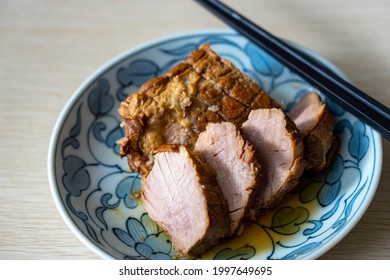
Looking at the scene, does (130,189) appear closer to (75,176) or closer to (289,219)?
(75,176)

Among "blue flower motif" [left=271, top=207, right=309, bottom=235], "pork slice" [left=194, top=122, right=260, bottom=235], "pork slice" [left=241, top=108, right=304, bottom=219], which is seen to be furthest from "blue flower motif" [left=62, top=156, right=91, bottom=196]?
"blue flower motif" [left=271, top=207, right=309, bottom=235]

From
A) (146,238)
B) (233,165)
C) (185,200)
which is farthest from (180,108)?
(146,238)

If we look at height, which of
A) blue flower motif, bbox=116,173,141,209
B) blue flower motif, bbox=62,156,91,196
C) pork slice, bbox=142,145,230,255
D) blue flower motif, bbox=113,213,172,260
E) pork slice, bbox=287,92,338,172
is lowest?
blue flower motif, bbox=113,213,172,260

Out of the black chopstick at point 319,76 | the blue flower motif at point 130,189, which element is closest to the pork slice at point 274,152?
the black chopstick at point 319,76

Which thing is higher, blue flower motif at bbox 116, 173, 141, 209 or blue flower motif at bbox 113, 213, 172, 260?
blue flower motif at bbox 116, 173, 141, 209

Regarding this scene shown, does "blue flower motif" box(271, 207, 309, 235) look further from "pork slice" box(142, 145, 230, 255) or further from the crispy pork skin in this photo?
the crispy pork skin

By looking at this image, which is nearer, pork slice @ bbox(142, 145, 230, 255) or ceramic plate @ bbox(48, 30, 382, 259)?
pork slice @ bbox(142, 145, 230, 255)

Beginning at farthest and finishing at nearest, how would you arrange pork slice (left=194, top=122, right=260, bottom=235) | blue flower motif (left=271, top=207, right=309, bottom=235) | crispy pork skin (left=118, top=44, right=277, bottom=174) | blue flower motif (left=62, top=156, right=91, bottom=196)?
blue flower motif (left=62, top=156, right=91, bottom=196)
crispy pork skin (left=118, top=44, right=277, bottom=174)
blue flower motif (left=271, top=207, right=309, bottom=235)
pork slice (left=194, top=122, right=260, bottom=235)

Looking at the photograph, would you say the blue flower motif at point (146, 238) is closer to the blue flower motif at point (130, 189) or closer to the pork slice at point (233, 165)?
the blue flower motif at point (130, 189)
